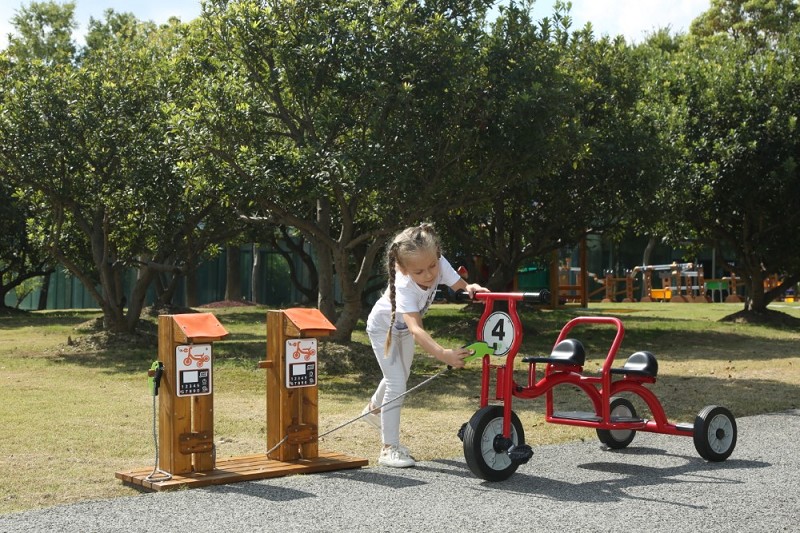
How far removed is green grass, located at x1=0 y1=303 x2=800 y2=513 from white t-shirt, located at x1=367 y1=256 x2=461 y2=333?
115 centimetres

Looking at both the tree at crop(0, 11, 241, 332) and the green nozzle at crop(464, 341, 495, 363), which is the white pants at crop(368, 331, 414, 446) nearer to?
the green nozzle at crop(464, 341, 495, 363)

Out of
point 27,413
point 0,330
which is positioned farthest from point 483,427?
point 0,330

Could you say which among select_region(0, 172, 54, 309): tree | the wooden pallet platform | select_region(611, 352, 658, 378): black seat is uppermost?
select_region(0, 172, 54, 309): tree

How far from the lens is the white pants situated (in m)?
7.31

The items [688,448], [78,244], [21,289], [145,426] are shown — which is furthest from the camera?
[21,289]

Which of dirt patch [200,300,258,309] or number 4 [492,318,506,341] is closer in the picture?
number 4 [492,318,506,341]

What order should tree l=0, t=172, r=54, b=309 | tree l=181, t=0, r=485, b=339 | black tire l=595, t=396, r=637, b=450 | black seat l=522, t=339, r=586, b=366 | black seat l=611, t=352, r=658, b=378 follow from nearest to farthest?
black seat l=522, t=339, r=586, b=366 → black seat l=611, t=352, r=658, b=378 → black tire l=595, t=396, r=637, b=450 → tree l=181, t=0, r=485, b=339 → tree l=0, t=172, r=54, b=309

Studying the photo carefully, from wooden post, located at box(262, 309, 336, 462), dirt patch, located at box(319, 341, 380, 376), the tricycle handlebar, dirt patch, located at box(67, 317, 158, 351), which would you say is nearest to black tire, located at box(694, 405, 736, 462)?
the tricycle handlebar

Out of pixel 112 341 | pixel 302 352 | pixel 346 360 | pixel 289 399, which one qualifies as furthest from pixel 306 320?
pixel 112 341

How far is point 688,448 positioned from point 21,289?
3599 centimetres

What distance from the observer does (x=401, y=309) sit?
7.00 meters

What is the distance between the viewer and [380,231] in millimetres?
14516

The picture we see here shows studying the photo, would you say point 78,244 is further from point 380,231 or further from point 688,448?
point 688,448

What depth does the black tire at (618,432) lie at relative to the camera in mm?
7984
